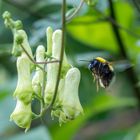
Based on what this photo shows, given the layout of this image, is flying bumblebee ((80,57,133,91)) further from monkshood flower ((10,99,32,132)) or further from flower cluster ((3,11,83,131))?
monkshood flower ((10,99,32,132))

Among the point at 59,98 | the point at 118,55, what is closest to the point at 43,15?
the point at 118,55

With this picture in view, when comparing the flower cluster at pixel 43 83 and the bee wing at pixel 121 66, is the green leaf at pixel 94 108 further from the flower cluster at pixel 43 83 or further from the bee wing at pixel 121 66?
the flower cluster at pixel 43 83

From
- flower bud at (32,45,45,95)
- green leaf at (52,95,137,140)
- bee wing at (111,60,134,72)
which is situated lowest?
green leaf at (52,95,137,140)

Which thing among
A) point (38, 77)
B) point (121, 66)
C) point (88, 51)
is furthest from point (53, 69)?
point (88, 51)

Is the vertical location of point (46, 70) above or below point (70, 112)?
above

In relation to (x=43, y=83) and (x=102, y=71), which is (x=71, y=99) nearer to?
(x=43, y=83)

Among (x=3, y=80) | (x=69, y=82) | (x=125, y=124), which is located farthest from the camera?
(x=125, y=124)

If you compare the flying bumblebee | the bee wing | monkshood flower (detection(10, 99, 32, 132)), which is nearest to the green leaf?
the bee wing

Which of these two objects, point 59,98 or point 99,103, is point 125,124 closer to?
point 99,103
